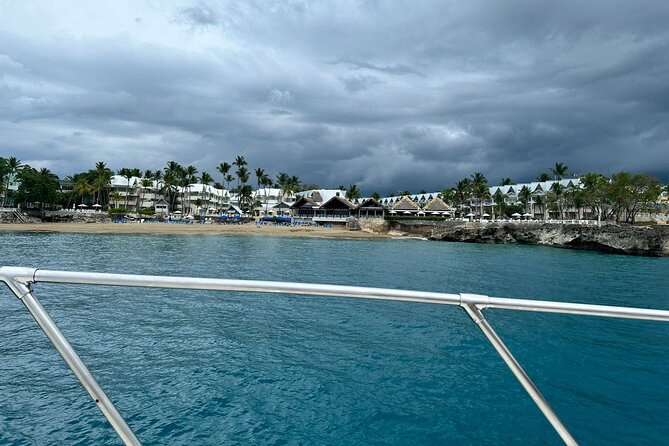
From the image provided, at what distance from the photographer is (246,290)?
6.70ft

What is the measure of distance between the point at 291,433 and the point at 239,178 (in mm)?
108323

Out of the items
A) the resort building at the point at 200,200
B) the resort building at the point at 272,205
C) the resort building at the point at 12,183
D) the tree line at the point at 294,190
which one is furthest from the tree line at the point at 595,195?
the resort building at the point at 12,183

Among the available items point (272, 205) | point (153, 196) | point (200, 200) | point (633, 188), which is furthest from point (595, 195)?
point (153, 196)

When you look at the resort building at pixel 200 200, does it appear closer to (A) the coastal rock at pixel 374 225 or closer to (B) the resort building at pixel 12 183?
(B) the resort building at pixel 12 183

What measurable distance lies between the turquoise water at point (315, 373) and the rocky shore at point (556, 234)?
4383 centimetres

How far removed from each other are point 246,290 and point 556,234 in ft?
217

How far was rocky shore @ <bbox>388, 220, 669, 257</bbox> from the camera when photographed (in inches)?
1943

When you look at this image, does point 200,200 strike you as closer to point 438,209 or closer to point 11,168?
point 11,168

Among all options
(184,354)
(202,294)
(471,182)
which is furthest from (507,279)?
(471,182)

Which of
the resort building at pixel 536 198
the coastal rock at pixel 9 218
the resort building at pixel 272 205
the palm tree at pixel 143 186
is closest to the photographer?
the coastal rock at pixel 9 218

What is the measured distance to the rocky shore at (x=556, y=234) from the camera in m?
49.3

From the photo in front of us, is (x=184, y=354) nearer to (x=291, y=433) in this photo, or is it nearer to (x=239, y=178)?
(x=291, y=433)

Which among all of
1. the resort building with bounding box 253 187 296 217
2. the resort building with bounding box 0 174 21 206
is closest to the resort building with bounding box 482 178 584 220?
the resort building with bounding box 253 187 296 217

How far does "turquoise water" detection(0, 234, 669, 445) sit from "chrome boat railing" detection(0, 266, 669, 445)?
491cm
